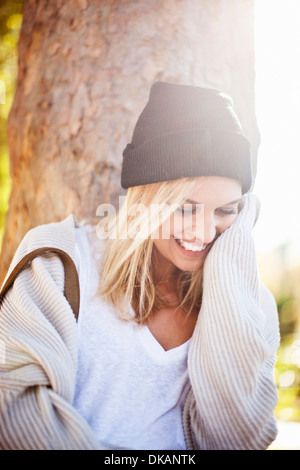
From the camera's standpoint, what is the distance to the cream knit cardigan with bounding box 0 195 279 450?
1.33m

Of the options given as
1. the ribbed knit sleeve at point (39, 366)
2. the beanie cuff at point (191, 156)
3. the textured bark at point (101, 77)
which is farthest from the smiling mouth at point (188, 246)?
the textured bark at point (101, 77)

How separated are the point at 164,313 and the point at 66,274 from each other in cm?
49

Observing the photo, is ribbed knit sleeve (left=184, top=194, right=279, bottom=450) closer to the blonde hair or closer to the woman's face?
the woman's face

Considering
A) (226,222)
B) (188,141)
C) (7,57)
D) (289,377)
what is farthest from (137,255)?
(289,377)

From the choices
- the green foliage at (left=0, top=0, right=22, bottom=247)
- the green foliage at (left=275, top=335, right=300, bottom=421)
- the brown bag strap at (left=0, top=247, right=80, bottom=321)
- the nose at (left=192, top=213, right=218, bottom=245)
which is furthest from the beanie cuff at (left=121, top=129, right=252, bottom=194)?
the green foliage at (left=275, top=335, right=300, bottom=421)

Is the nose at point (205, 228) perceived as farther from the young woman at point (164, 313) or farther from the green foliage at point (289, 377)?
the green foliage at point (289, 377)

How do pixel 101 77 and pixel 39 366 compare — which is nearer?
pixel 39 366

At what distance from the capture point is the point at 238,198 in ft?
5.62

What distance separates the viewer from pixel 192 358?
1.64 meters

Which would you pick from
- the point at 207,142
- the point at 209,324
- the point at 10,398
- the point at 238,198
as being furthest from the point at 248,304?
the point at 10,398

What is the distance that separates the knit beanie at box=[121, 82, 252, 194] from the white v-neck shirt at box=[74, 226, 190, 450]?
56 centimetres

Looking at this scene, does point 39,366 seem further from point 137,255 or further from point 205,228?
point 205,228

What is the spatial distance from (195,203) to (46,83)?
1303 mm

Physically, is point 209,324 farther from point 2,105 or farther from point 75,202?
point 2,105
